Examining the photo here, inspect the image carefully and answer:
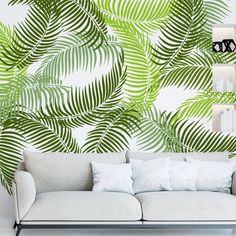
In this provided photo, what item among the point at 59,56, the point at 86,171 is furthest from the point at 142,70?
the point at 86,171

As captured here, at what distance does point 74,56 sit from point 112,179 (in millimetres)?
1568

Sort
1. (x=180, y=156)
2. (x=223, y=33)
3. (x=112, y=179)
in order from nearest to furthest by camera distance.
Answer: (x=112, y=179)
(x=180, y=156)
(x=223, y=33)

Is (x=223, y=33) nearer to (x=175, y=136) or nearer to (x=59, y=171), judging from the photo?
(x=175, y=136)

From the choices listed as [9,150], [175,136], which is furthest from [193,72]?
[9,150]

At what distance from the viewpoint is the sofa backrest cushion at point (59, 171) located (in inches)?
241

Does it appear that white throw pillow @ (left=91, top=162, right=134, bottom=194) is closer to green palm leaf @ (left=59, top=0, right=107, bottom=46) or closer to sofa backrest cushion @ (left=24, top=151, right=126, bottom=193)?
sofa backrest cushion @ (left=24, top=151, right=126, bottom=193)

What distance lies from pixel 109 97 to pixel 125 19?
915 millimetres

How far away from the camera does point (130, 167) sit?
20.2 feet

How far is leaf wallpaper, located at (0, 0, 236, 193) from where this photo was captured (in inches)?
262

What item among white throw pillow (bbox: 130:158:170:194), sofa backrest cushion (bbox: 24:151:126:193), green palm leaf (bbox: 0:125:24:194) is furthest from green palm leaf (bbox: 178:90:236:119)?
green palm leaf (bbox: 0:125:24:194)

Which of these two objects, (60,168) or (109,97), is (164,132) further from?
(60,168)

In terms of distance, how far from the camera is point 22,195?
545cm

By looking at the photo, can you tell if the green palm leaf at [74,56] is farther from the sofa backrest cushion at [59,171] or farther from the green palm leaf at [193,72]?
the sofa backrest cushion at [59,171]

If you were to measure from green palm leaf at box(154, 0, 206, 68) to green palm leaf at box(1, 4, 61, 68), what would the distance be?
1229 mm
